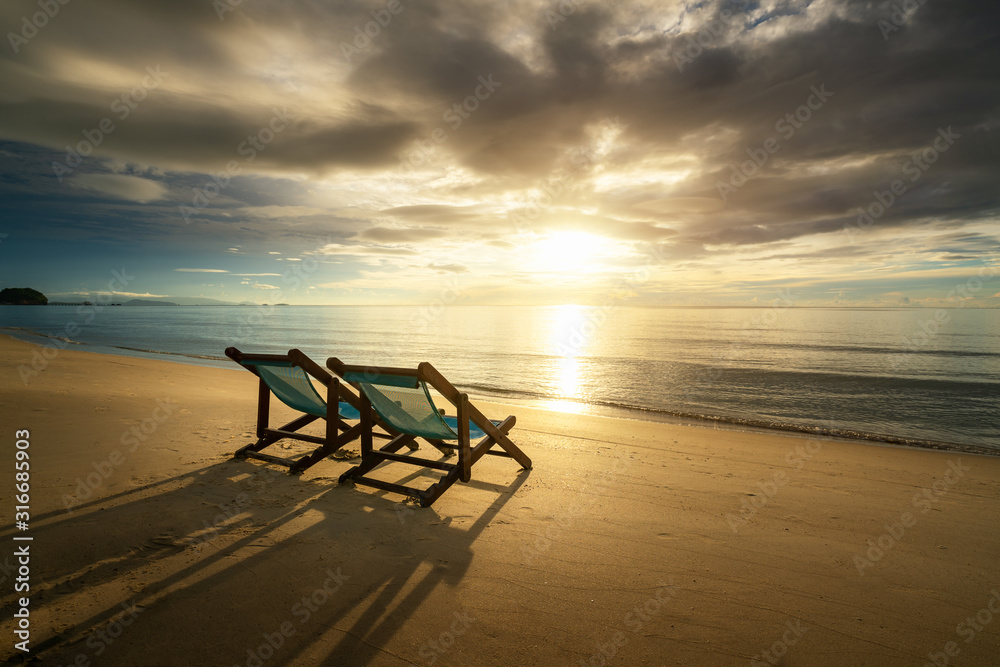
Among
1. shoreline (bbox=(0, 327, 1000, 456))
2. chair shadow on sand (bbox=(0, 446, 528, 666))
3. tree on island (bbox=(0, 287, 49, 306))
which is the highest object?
tree on island (bbox=(0, 287, 49, 306))

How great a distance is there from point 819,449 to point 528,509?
6.75 m

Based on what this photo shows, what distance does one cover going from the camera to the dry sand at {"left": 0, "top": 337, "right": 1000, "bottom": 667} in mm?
2691

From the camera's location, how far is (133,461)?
5.57m

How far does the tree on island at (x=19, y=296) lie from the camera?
463 feet

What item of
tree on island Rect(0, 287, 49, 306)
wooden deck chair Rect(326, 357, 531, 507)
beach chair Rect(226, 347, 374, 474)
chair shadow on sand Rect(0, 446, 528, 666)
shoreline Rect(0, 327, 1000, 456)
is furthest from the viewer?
tree on island Rect(0, 287, 49, 306)

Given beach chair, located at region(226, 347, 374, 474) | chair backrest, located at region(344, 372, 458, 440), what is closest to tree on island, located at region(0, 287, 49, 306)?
beach chair, located at region(226, 347, 374, 474)

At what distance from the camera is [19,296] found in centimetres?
14200

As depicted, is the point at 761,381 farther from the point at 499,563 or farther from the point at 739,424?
the point at 499,563

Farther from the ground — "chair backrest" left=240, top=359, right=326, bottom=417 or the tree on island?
the tree on island

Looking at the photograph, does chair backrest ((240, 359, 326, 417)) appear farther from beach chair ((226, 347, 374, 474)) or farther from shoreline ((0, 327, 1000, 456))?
shoreline ((0, 327, 1000, 456))

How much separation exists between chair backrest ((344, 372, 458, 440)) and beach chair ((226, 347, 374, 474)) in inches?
16.1

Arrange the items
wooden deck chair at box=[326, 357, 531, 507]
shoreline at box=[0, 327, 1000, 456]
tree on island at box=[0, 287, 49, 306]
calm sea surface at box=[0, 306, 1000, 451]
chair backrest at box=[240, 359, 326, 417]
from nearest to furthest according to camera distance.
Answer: wooden deck chair at box=[326, 357, 531, 507] → chair backrest at box=[240, 359, 326, 417] → shoreline at box=[0, 327, 1000, 456] → calm sea surface at box=[0, 306, 1000, 451] → tree on island at box=[0, 287, 49, 306]

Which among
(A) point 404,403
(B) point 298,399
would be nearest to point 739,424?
(A) point 404,403

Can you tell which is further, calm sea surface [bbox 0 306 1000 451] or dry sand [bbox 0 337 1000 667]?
calm sea surface [bbox 0 306 1000 451]
